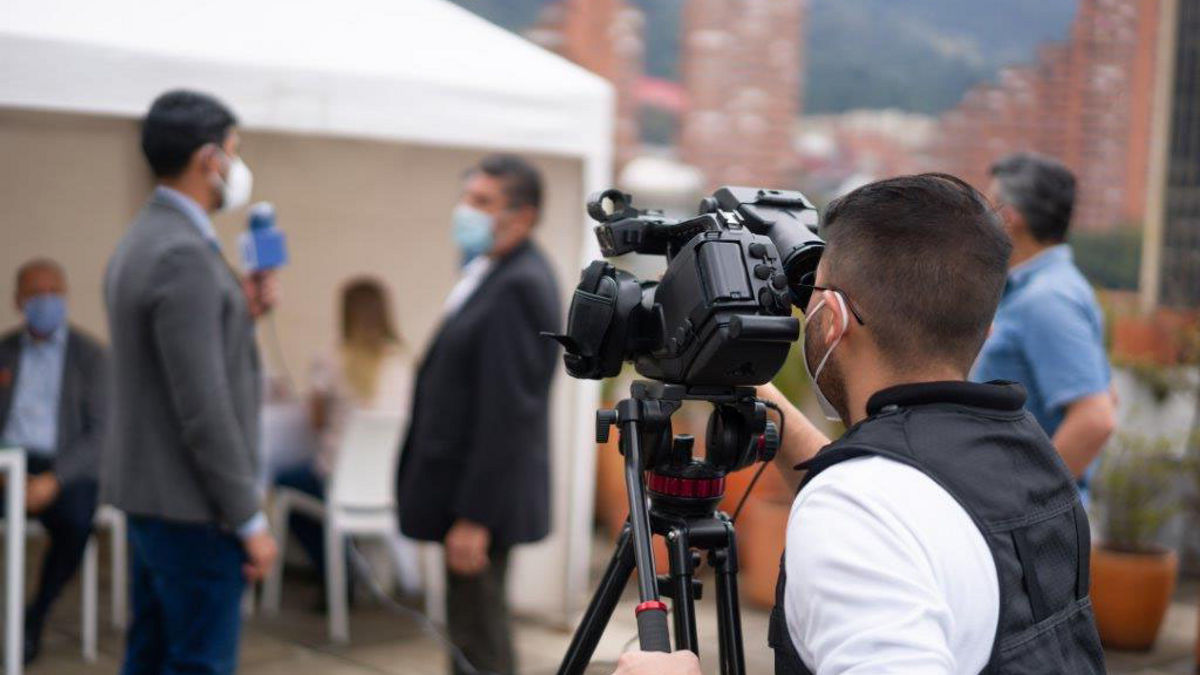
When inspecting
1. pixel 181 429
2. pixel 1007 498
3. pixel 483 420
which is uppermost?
pixel 1007 498

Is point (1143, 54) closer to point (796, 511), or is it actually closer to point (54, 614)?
point (54, 614)

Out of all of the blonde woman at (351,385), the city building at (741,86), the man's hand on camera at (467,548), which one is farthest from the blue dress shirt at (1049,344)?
the city building at (741,86)

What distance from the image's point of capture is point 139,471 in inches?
107

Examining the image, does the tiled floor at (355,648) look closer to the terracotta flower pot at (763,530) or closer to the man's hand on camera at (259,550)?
the terracotta flower pot at (763,530)

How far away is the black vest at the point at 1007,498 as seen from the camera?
1229 millimetres

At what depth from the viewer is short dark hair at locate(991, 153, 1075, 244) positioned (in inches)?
126

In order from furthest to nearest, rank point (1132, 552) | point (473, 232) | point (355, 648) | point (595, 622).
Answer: point (1132, 552)
point (355, 648)
point (473, 232)
point (595, 622)

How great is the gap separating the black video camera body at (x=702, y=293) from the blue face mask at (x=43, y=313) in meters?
3.57

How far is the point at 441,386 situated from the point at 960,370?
234 centimetres

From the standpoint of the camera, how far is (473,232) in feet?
13.0

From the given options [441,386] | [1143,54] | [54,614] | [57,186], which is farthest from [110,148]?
[1143,54]

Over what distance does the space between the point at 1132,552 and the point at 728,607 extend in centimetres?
403

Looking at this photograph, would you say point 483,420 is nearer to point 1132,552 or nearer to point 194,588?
point 194,588

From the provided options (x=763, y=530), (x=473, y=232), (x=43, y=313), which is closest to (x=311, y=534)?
(x=43, y=313)
